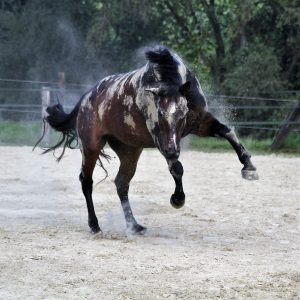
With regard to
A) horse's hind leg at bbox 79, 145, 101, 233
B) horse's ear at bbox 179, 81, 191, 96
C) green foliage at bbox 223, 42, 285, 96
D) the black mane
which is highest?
the black mane

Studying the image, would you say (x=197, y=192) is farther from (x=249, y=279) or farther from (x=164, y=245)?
(x=249, y=279)

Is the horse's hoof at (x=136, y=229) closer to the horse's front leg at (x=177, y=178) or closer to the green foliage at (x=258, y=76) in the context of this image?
the horse's front leg at (x=177, y=178)

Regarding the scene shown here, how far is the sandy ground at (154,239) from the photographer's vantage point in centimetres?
446

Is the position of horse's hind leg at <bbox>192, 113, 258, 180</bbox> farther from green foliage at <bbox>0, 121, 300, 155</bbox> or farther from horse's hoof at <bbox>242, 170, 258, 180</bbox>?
green foliage at <bbox>0, 121, 300, 155</bbox>

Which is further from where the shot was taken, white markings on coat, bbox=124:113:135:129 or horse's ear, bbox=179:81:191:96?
white markings on coat, bbox=124:113:135:129

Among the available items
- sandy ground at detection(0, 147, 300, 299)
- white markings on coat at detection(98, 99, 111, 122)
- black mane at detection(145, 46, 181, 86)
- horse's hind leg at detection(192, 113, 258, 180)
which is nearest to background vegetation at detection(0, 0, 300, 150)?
sandy ground at detection(0, 147, 300, 299)

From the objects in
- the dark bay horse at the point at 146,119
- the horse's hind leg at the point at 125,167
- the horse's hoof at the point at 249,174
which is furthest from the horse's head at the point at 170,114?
the horse's hind leg at the point at 125,167

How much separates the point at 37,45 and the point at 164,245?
1547cm

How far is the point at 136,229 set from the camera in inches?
256

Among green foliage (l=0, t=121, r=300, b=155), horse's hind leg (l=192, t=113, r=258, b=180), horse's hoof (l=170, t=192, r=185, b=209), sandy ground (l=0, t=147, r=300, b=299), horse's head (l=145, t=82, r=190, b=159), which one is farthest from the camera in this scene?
green foliage (l=0, t=121, r=300, b=155)

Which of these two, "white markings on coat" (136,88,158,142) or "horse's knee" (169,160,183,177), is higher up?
"white markings on coat" (136,88,158,142)

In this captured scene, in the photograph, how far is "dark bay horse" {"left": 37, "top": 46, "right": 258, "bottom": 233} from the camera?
5.64 m

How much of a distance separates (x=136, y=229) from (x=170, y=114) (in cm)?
134

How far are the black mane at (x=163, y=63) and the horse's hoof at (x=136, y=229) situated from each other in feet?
4.60
